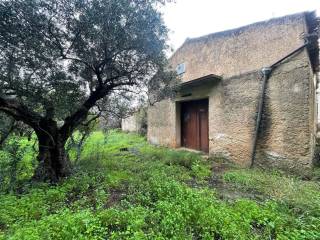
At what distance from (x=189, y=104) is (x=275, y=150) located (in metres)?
4.53

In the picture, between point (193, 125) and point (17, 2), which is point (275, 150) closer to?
point (193, 125)

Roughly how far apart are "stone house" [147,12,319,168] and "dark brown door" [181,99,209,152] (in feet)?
0.14

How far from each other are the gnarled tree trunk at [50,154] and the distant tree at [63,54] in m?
0.02

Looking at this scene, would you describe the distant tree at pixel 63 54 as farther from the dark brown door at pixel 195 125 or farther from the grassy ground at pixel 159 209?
the dark brown door at pixel 195 125

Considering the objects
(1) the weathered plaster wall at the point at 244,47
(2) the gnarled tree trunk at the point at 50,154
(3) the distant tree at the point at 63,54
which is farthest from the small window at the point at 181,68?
(2) the gnarled tree trunk at the point at 50,154

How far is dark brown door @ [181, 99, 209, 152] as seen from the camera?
8.76 meters

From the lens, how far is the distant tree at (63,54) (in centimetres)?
365

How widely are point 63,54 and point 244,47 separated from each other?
19.1 ft

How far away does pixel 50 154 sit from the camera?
4.76 meters

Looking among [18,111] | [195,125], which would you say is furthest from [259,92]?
[18,111]

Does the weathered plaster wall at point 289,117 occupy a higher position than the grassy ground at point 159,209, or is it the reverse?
the weathered plaster wall at point 289,117

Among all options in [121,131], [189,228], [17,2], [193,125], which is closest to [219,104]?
[193,125]

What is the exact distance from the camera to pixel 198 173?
18.2ft

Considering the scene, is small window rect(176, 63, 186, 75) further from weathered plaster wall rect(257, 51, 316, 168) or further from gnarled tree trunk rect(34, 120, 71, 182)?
gnarled tree trunk rect(34, 120, 71, 182)
